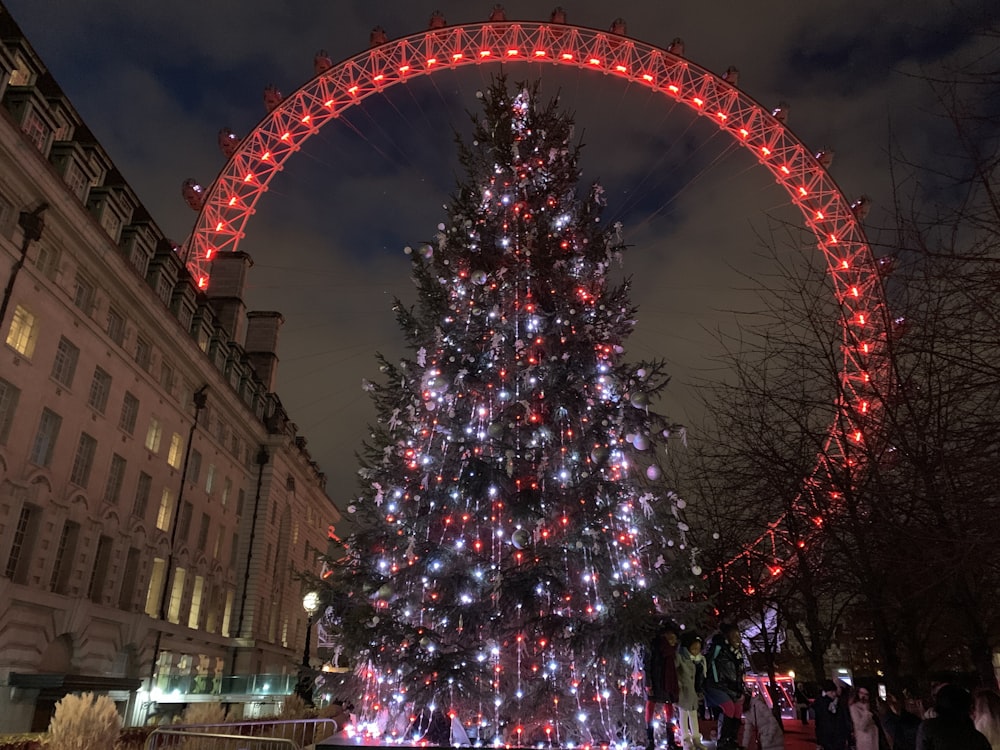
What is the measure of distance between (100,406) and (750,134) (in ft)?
99.7

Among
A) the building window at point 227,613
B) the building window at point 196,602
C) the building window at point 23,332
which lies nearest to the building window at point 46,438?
the building window at point 23,332

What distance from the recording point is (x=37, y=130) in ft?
80.0

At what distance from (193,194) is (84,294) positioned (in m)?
10.5

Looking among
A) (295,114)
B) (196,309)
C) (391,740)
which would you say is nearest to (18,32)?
(295,114)

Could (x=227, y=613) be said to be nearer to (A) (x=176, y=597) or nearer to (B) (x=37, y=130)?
(A) (x=176, y=597)

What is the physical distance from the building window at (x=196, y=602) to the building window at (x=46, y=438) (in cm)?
1505

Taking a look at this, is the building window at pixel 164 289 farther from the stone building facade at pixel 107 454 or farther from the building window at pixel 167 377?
the building window at pixel 167 377

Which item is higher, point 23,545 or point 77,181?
point 77,181

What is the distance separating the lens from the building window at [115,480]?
28.0 meters

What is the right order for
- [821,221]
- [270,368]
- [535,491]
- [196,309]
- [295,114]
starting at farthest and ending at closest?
1. [270,368]
2. [196,309]
3. [295,114]
4. [821,221]
5. [535,491]

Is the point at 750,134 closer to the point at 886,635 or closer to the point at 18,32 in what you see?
the point at 886,635

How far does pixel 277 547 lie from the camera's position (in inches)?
1996

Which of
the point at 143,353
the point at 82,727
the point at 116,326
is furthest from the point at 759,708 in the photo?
the point at 143,353

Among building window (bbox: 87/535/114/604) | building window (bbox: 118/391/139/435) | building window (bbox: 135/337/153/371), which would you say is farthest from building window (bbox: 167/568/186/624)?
building window (bbox: 135/337/153/371)
